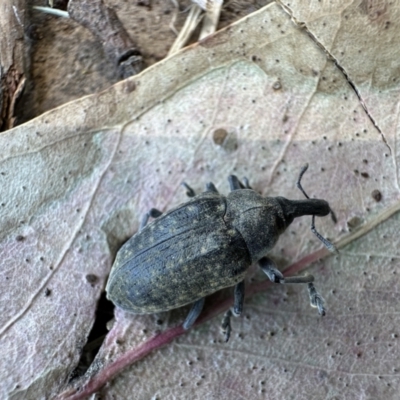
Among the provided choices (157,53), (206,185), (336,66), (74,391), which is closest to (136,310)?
(74,391)

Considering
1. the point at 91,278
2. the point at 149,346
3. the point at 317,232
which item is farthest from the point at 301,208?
the point at 91,278

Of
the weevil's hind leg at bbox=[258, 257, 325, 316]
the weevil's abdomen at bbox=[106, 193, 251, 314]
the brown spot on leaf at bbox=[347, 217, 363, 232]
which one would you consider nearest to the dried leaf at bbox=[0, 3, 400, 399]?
the brown spot on leaf at bbox=[347, 217, 363, 232]

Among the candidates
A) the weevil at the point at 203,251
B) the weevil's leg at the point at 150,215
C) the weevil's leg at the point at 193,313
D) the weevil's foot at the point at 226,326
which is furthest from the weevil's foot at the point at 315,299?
the weevil's leg at the point at 150,215

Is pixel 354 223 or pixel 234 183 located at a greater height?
pixel 234 183

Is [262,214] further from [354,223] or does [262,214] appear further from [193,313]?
[193,313]

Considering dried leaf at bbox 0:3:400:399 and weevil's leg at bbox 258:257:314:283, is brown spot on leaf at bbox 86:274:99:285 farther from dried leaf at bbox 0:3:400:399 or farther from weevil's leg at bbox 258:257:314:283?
weevil's leg at bbox 258:257:314:283

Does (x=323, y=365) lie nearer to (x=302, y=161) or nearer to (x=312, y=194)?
(x=312, y=194)
